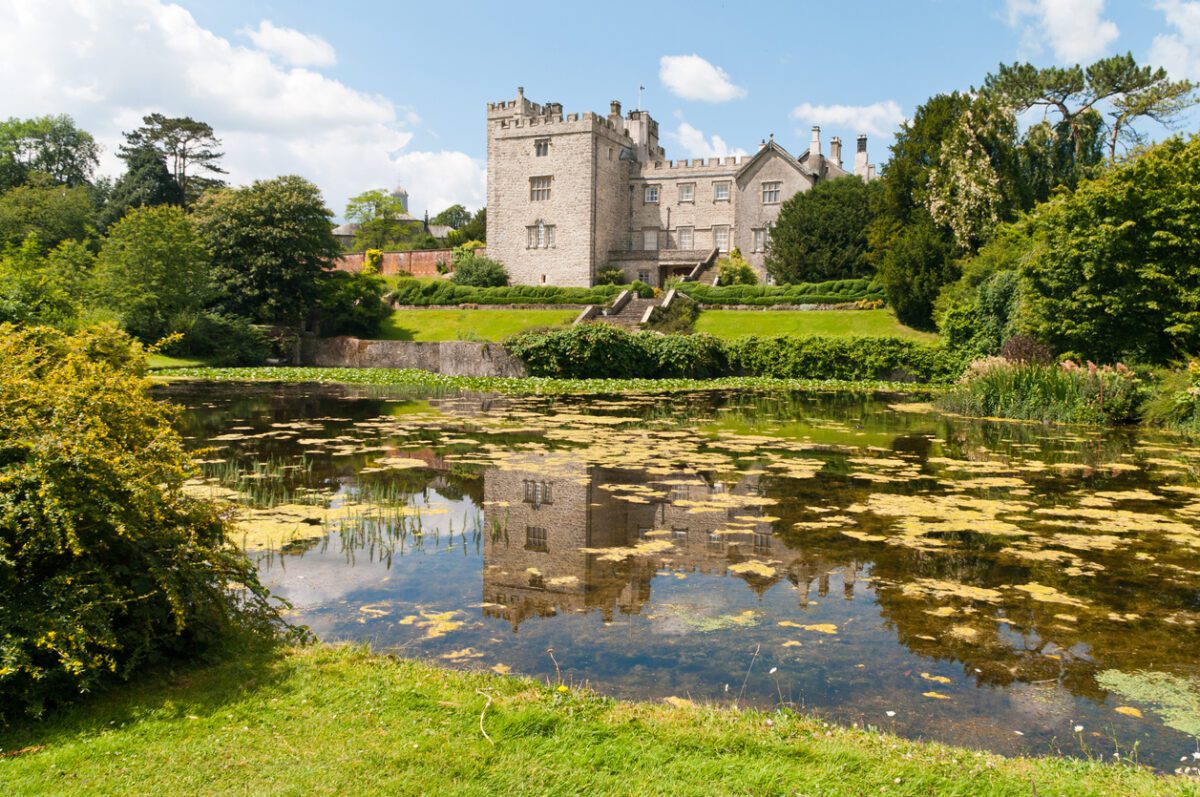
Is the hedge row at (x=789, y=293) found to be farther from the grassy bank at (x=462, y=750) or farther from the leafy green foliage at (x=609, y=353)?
the grassy bank at (x=462, y=750)

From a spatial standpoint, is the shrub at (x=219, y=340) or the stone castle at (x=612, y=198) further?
the stone castle at (x=612, y=198)

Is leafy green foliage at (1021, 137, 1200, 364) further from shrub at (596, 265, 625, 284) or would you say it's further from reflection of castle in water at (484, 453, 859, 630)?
shrub at (596, 265, 625, 284)

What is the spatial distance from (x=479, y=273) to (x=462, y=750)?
164ft

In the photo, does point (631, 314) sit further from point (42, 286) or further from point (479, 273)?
point (42, 286)

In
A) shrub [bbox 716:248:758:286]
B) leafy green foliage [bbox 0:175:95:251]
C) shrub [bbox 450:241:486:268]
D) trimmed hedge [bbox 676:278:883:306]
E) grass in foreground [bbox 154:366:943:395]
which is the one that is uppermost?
leafy green foliage [bbox 0:175:95:251]

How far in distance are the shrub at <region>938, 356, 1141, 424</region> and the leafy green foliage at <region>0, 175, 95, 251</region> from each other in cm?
5091

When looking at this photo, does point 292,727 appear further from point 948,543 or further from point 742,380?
point 742,380

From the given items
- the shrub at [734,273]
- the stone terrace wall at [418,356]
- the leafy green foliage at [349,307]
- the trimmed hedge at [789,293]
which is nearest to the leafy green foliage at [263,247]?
the leafy green foliage at [349,307]

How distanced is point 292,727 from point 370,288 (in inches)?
1704

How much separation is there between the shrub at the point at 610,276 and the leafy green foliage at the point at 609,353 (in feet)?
67.6

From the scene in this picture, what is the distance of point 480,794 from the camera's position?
3.69m

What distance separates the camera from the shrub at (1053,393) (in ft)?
64.1

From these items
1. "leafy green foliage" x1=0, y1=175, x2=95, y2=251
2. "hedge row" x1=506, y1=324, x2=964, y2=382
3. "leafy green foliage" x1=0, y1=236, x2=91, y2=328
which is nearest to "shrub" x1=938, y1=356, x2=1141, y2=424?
"hedge row" x1=506, y1=324, x2=964, y2=382

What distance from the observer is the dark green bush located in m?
31.8
